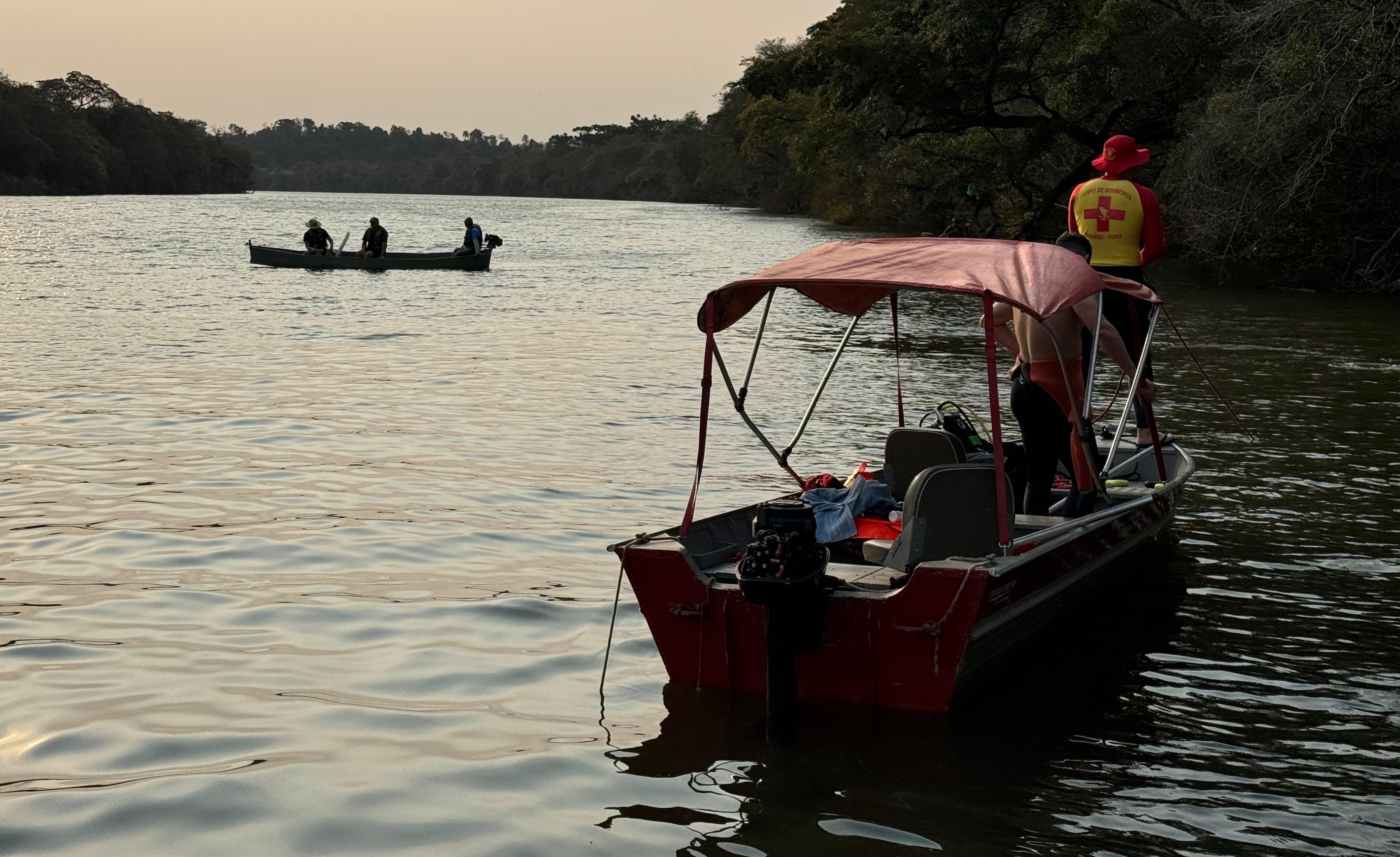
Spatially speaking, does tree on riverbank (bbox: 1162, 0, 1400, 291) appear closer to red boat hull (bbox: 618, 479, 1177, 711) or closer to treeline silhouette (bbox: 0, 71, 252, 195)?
red boat hull (bbox: 618, 479, 1177, 711)

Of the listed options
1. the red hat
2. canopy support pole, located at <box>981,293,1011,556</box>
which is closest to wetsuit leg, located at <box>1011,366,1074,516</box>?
canopy support pole, located at <box>981,293,1011,556</box>

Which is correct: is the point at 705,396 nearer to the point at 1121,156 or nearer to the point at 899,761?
the point at 899,761

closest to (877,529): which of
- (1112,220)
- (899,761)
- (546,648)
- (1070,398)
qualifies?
(1070,398)

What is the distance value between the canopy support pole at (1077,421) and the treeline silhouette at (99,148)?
131850mm

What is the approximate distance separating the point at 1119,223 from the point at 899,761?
5698mm

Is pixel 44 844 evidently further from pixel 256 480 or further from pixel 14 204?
pixel 14 204

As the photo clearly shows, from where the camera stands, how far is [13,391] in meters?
15.4

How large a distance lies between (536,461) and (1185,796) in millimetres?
7647

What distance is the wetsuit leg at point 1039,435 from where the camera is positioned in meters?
8.34

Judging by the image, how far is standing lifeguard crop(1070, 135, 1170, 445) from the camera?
10.3 meters

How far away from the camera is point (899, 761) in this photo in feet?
19.7

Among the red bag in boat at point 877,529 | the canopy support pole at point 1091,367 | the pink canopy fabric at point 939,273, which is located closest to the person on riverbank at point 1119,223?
the canopy support pole at point 1091,367

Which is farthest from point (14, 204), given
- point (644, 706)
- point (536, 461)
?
point (644, 706)

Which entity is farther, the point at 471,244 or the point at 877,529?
the point at 471,244
